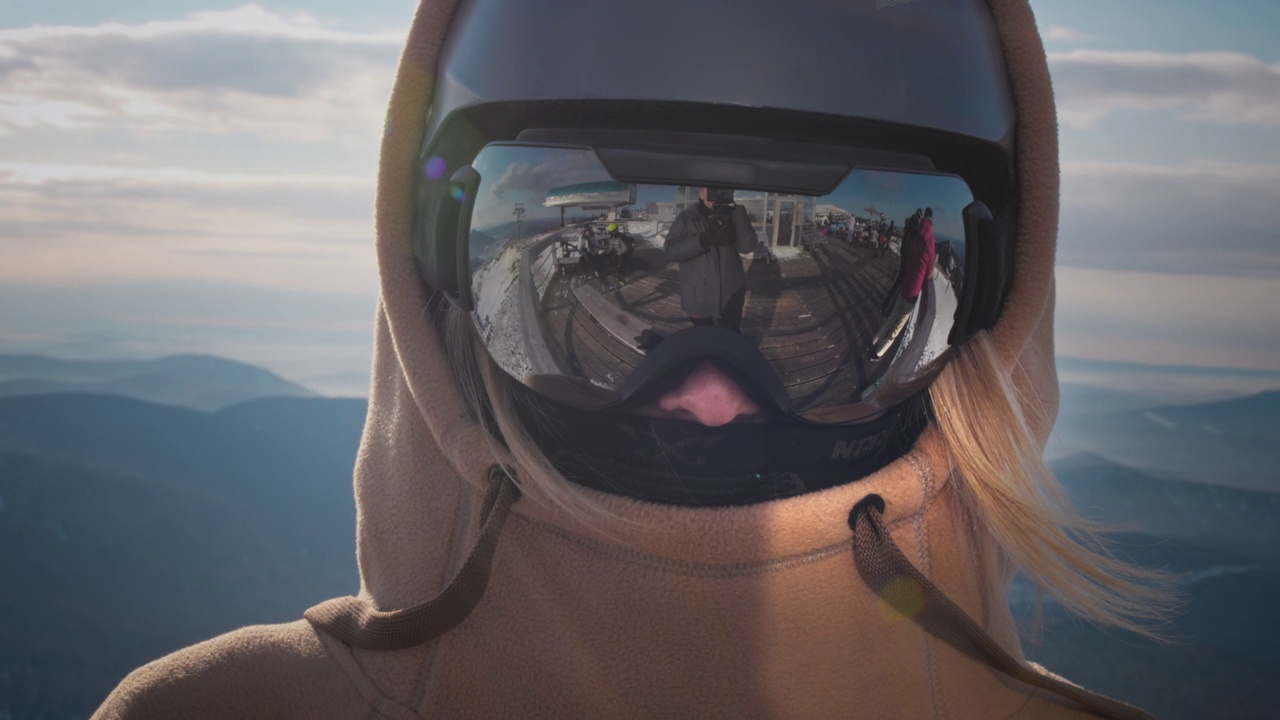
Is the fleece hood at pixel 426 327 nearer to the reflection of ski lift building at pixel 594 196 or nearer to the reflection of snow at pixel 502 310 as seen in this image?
the reflection of snow at pixel 502 310

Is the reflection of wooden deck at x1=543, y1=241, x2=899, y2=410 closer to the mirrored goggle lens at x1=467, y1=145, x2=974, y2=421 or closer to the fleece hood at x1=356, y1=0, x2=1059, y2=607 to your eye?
the mirrored goggle lens at x1=467, y1=145, x2=974, y2=421

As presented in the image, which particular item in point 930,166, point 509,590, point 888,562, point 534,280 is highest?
point 930,166

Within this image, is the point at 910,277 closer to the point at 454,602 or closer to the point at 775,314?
the point at 775,314

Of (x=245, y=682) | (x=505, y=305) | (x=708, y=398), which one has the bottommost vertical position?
(x=245, y=682)

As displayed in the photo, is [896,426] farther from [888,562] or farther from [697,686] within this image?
[697,686]

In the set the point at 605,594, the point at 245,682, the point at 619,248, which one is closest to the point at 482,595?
the point at 605,594

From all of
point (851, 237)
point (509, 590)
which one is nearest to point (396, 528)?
point (509, 590)

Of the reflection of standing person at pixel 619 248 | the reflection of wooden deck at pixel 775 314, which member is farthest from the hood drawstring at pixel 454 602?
the reflection of standing person at pixel 619 248
